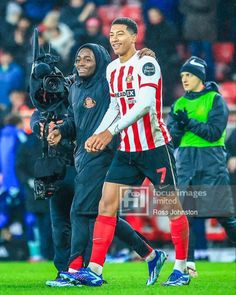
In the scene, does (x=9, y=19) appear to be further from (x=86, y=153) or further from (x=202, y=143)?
(x=86, y=153)

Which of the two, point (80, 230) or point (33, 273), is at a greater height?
point (80, 230)

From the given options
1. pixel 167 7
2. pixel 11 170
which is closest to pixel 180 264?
pixel 11 170

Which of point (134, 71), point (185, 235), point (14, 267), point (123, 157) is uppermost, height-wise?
point (134, 71)

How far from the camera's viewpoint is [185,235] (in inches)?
383

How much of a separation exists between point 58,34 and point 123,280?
859 cm

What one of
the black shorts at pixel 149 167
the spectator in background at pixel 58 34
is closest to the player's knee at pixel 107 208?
the black shorts at pixel 149 167

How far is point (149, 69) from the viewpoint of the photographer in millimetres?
9461

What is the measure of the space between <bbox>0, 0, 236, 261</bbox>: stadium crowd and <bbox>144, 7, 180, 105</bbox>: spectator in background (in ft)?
0.05

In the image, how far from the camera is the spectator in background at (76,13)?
18.8 metres

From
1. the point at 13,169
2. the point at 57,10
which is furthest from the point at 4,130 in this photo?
the point at 57,10

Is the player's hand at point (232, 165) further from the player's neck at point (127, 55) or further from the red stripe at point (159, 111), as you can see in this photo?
the player's neck at point (127, 55)

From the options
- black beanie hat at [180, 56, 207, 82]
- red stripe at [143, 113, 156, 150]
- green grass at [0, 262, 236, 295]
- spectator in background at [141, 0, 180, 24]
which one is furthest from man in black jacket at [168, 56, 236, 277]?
spectator in background at [141, 0, 180, 24]

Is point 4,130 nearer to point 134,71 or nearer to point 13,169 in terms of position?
point 13,169

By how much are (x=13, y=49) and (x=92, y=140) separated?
10430 millimetres
